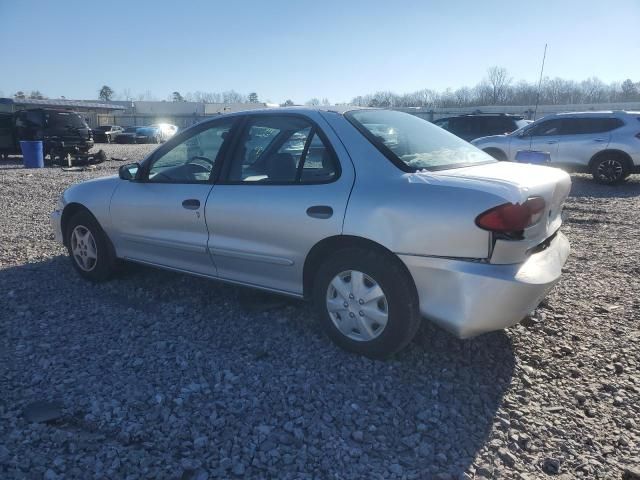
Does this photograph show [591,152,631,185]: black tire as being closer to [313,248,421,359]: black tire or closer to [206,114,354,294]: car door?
[206,114,354,294]: car door

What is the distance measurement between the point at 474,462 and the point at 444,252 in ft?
3.47

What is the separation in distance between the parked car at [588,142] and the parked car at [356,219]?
8.25 meters

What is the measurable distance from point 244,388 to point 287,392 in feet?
0.83

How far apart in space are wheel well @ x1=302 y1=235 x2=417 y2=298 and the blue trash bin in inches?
600

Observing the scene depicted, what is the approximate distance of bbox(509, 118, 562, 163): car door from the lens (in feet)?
38.7

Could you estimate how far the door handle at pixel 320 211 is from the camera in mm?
3105

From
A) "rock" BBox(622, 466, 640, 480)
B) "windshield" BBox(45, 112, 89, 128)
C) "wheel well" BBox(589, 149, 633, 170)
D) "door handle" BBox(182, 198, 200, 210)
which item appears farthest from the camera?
"windshield" BBox(45, 112, 89, 128)

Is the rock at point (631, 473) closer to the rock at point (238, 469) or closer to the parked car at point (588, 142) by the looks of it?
the rock at point (238, 469)

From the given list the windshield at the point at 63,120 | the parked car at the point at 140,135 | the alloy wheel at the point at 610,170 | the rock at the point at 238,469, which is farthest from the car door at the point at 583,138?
the parked car at the point at 140,135

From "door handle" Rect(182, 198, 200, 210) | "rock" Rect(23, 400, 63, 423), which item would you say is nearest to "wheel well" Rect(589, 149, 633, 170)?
"door handle" Rect(182, 198, 200, 210)

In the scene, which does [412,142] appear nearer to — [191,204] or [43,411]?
[191,204]

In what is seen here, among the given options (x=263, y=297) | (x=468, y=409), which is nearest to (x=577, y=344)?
(x=468, y=409)

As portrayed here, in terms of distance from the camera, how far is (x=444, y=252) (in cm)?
276

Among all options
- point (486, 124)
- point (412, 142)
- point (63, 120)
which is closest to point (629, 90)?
point (486, 124)
